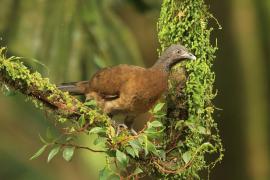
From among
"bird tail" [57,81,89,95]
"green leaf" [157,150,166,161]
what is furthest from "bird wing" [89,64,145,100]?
"green leaf" [157,150,166,161]

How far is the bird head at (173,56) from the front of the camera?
4535 millimetres

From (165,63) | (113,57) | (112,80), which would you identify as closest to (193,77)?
(165,63)

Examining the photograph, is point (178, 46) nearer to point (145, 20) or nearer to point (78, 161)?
point (145, 20)

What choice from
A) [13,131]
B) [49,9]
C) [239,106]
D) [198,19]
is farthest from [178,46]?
[13,131]

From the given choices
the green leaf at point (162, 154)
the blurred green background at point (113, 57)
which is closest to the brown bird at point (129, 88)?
the blurred green background at point (113, 57)

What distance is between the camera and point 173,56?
468cm

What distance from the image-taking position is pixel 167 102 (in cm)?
469

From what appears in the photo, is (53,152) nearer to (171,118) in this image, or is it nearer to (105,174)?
(105,174)

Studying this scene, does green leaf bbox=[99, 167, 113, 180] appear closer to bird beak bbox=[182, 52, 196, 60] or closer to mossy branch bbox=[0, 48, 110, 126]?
mossy branch bbox=[0, 48, 110, 126]

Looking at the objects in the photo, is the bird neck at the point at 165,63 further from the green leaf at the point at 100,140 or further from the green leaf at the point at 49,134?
the green leaf at the point at 49,134

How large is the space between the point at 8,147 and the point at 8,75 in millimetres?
7241

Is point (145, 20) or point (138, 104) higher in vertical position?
point (145, 20)

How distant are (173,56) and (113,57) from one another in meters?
1.94

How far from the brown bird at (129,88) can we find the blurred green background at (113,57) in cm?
21
